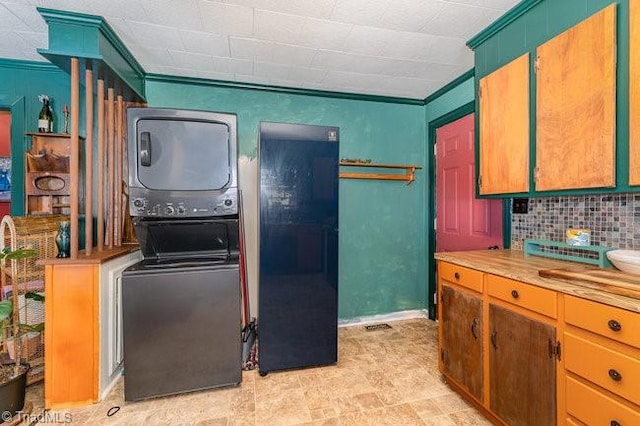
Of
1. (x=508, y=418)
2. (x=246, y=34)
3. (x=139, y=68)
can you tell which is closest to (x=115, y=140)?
(x=139, y=68)

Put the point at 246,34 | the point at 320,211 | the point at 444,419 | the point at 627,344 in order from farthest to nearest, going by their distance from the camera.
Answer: the point at 320,211 → the point at 246,34 → the point at 444,419 → the point at 627,344

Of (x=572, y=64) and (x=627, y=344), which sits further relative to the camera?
(x=572, y=64)

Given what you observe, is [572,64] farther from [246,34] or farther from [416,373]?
[416,373]

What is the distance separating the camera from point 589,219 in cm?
179

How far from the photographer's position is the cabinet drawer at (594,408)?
3.55ft

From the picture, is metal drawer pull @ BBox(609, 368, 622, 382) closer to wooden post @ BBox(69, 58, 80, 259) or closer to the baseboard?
the baseboard

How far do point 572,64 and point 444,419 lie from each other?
2125 mm

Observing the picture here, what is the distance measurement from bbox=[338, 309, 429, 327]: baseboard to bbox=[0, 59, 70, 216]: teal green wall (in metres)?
3.21

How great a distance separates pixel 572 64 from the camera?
1.56 m

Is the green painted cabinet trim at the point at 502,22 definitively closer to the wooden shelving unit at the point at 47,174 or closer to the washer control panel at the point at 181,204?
the washer control panel at the point at 181,204

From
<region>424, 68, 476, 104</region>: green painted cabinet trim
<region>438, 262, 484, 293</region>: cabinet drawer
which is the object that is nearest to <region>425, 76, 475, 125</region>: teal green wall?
<region>424, 68, 476, 104</region>: green painted cabinet trim

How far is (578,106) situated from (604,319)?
107 centimetres

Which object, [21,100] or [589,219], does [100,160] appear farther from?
[589,219]

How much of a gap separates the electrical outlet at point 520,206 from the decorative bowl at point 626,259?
74cm
